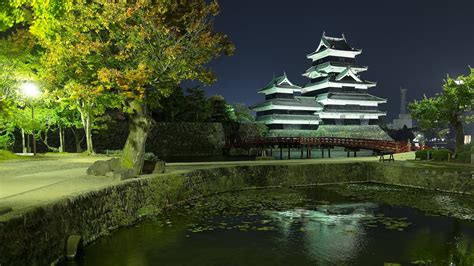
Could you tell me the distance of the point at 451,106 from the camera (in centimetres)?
2625

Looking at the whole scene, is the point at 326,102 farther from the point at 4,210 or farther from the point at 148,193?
the point at 4,210

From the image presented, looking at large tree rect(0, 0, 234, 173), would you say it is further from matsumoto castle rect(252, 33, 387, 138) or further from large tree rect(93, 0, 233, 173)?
matsumoto castle rect(252, 33, 387, 138)

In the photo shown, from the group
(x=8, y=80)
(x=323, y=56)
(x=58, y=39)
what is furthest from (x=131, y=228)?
(x=323, y=56)

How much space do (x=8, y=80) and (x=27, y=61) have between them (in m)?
3.58

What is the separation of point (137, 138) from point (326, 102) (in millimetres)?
46752

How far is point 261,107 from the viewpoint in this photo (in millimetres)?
57906

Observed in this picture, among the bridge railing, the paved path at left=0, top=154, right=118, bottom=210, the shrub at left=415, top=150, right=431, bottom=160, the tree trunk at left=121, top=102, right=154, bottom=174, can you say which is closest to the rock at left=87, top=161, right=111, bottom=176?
the paved path at left=0, top=154, right=118, bottom=210

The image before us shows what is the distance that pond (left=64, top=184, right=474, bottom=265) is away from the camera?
30.1 ft

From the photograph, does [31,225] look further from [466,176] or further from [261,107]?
[261,107]

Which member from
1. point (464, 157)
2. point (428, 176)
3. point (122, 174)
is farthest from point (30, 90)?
point (464, 157)

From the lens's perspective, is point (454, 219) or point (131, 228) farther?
point (454, 219)

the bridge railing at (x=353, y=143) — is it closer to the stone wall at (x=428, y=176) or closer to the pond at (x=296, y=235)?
the stone wall at (x=428, y=176)

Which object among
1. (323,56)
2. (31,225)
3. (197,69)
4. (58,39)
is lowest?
(31,225)

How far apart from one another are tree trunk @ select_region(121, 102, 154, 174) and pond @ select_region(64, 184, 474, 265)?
257 centimetres
